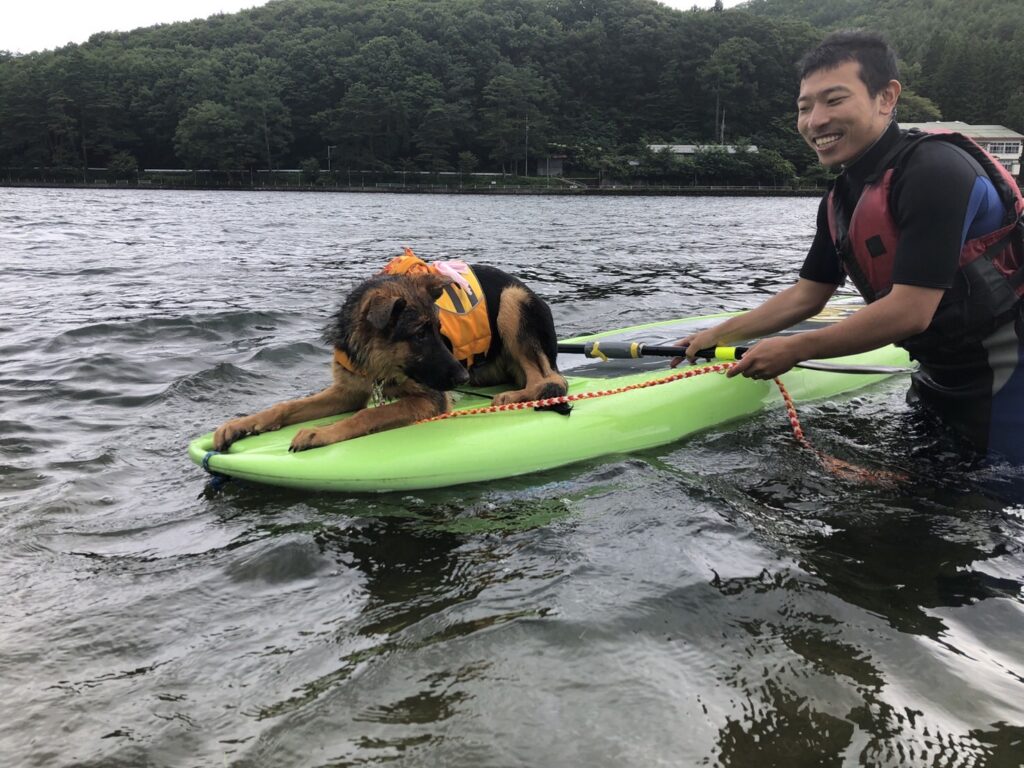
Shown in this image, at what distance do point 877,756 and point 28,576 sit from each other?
403 centimetres

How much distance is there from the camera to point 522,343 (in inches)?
232

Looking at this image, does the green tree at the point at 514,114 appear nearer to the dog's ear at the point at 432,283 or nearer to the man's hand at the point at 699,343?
the man's hand at the point at 699,343

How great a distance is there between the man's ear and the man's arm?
1.30 metres

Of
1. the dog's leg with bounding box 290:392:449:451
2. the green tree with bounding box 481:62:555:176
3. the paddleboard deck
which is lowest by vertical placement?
the paddleboard deck

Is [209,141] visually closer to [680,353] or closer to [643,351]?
[643,351]

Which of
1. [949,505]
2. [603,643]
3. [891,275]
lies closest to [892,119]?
[891,275]

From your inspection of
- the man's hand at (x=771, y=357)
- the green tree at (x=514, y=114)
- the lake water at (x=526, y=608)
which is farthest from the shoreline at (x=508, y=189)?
the lake water at (x=526, y=608)

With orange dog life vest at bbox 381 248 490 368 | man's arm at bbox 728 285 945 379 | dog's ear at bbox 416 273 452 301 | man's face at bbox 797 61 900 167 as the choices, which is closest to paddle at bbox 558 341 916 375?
man's arm at bbox 728 285 945 379

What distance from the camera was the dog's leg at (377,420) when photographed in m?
4.82

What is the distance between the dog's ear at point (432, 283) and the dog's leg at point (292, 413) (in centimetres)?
95

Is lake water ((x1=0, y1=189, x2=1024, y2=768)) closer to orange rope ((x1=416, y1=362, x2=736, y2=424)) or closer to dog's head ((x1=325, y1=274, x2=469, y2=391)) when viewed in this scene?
orange rope ((x1=416, y1=362, x2=736, y2=424))

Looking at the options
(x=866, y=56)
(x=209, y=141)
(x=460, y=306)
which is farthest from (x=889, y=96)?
(x=209, y=141)

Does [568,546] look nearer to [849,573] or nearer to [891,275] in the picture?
[849,573]

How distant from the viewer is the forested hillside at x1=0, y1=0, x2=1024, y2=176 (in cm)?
11262
